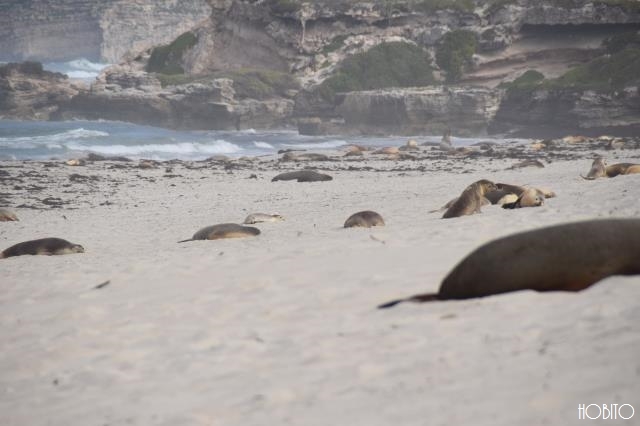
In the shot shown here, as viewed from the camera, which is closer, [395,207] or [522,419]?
→ [522,419]

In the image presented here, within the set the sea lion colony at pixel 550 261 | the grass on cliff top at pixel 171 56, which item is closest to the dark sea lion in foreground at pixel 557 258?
the sea lion colony at pixel 550 261

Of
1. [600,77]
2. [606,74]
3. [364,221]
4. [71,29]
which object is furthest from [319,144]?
[71,29]

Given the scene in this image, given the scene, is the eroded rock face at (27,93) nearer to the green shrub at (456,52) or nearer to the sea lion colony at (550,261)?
the green shrub at (456,52)

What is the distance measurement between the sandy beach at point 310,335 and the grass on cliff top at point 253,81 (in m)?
49.3

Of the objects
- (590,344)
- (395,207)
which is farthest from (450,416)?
(395,207)

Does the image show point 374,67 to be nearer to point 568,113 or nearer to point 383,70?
point 383,70

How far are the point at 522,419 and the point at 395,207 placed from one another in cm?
972

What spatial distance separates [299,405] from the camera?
3.65m

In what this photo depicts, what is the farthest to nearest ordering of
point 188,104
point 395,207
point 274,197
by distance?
point 188,104 → point 274,197 → point 395,207

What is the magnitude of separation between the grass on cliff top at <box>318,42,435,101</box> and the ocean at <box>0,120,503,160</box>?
534 cm

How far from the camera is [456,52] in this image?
5628cm

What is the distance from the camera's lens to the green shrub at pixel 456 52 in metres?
56.3

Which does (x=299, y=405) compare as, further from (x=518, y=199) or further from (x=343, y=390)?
(x=518, y=199)

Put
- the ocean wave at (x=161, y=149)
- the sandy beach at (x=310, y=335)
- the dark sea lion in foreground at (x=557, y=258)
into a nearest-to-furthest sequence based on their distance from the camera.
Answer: the sandy beach at (x=310, y=335) < the dark sea lion in foreground at (x=557, y=258) < the ocean wave at (x=161, y=149)
